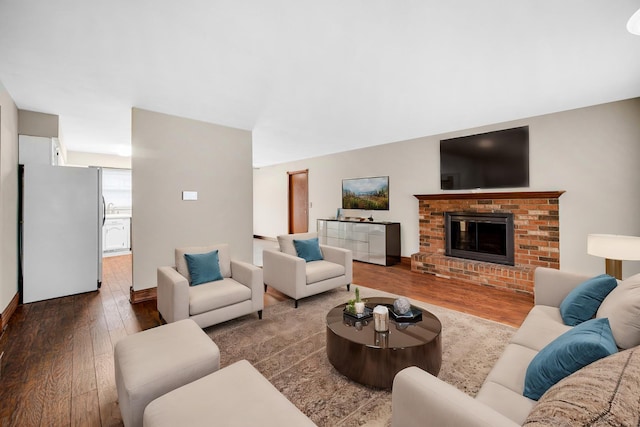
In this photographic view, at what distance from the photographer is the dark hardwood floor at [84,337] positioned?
1752 millimetres

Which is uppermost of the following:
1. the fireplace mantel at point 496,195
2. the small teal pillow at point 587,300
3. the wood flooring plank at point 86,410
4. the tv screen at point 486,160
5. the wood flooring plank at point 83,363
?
the tv screen at point 486,160

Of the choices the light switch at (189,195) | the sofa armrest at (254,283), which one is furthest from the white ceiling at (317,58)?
the sofa armrest at (254,283)

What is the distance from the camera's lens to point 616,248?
92.2 inches

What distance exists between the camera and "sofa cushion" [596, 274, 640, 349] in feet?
4.28

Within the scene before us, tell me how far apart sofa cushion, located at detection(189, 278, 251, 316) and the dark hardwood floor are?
67 centimetres

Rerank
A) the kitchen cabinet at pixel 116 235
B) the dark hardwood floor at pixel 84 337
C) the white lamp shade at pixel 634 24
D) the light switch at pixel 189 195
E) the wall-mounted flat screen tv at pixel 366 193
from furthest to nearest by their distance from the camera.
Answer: the kitchen cabinet at pixel 116 235, the wall-mounted flat screen tv at pixel 366 193, the light switch at pixel 189 195, the dark hardwood floor at pixel 84 337, the white lamp shade at pixel 634 24

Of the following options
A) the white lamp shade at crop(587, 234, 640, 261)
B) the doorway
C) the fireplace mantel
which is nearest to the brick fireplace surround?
the fireplace mantel

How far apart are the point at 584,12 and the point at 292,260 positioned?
3126mm

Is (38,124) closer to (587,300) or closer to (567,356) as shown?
(567,356)

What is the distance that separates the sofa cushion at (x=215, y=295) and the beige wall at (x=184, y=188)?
1.35 m

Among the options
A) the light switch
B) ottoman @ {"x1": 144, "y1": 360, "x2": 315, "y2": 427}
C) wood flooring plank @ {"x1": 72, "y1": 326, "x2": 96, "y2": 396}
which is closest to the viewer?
ottoman @ {"x1": 144, "y1": 360, "x2": 315, "y2": 427}

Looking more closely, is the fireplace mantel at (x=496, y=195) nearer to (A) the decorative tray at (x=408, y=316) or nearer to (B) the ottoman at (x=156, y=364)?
(A) the decorative tray at (x=408, y=316)

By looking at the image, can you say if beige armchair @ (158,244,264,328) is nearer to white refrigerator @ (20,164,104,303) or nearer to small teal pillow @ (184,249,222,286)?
small teal pillow @ (184,249,222,286)

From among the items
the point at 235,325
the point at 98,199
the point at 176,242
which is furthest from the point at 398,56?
the point at 98,199
